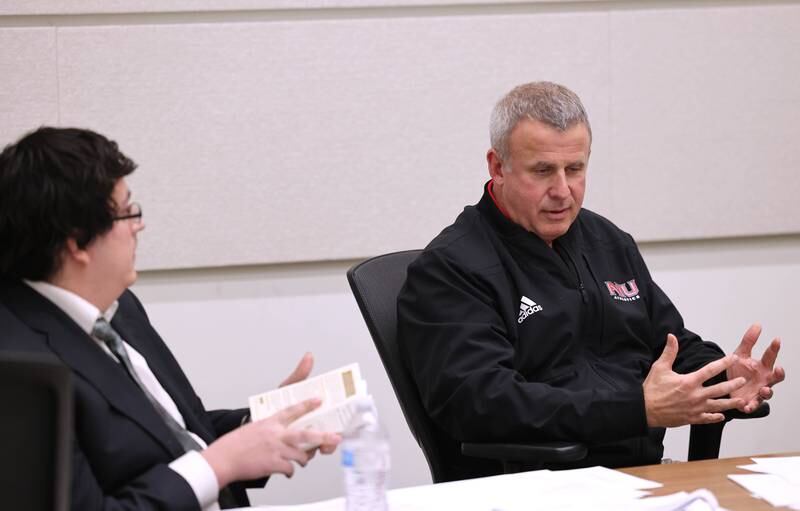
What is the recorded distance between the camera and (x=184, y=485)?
5.24 ft

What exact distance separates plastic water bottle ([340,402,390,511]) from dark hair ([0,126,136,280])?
51cm

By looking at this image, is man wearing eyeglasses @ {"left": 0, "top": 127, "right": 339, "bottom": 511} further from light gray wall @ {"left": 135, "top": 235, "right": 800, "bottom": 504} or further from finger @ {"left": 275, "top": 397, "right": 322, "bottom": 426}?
light gray wall @ {"left": 135, "top": 235, "right": 800, "bottom": 504}

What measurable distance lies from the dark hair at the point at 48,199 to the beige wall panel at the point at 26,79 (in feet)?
5.40

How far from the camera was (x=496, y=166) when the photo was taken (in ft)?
8.43

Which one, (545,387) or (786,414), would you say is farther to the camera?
(786,414)

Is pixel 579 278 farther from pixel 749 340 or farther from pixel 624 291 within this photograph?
pixel 749 340

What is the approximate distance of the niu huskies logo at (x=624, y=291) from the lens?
2.59 meters

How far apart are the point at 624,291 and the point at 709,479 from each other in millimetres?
821

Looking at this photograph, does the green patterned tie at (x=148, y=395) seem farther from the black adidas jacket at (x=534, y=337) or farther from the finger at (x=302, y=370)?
the black adidas jacket at (x=534, y=337)

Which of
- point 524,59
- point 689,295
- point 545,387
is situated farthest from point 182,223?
point 689,295

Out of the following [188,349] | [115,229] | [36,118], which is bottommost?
[188,349]

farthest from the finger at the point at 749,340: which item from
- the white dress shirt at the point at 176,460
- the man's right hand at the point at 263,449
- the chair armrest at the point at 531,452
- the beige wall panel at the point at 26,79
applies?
the beige wall panel at the point at 26,79

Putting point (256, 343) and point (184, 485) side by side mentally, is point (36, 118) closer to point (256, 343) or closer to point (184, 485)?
point (256, 343)

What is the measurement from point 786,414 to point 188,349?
2.17 meters
